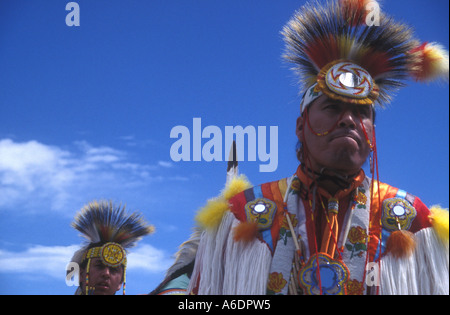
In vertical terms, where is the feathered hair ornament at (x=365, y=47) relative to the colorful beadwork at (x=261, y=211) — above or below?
above

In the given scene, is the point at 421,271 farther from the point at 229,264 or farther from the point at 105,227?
the point at 105,227

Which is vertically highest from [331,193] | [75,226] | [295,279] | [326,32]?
[326,32]

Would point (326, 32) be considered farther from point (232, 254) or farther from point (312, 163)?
point (232, 254)

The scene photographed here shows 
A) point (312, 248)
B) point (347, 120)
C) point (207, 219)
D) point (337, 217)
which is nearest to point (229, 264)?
point (207, 219)

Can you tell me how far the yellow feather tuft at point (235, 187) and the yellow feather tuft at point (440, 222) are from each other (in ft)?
4.49

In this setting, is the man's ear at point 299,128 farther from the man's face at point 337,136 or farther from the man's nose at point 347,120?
the man's nose at point 347,120

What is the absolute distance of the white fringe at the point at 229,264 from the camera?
419 cm

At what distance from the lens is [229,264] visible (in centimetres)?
434

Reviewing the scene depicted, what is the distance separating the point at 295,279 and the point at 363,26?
1885 millimetres

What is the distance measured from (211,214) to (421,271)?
1.47 meters

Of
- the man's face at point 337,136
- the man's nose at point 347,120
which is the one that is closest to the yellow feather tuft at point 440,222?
the man's face at point 337,136

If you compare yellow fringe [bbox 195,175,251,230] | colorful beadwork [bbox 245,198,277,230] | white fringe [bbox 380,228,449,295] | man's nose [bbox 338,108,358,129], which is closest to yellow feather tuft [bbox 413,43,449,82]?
man's nose [bbox 338,108,358,129]
